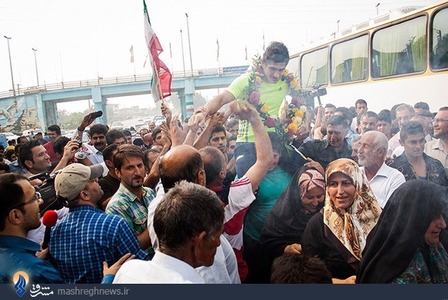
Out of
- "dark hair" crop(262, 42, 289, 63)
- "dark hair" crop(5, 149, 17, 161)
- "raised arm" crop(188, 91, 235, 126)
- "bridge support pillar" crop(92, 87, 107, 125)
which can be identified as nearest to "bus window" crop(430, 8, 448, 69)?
"dark hair" crop(262, 42, 289, 63)

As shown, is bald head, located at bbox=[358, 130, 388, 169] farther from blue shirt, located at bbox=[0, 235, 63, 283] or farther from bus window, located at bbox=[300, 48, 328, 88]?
blue shirt, located at bbox=[0, 235, 63, 283]

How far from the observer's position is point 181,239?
1.17 meters

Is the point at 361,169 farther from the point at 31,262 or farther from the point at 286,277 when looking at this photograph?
the point at 31,262

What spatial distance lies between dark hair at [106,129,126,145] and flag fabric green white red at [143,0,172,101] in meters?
0.71

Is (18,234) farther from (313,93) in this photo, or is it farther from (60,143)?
(313,93)

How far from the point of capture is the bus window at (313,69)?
235 cm

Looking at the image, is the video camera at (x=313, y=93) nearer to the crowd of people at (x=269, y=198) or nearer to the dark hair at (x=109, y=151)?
the crowd of people at (x=269, y=198)

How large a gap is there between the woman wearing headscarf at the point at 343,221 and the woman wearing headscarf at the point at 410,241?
54mm

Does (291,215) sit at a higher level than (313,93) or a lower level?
lower

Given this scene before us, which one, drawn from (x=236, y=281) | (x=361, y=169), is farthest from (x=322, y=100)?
(x=236, y=281)

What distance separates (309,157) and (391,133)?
400 millimetres

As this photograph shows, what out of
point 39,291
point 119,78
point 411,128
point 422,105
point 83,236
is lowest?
point 39,291

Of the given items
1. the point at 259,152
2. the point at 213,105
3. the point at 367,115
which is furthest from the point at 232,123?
the point at 367,115

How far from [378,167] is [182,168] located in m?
0.91
